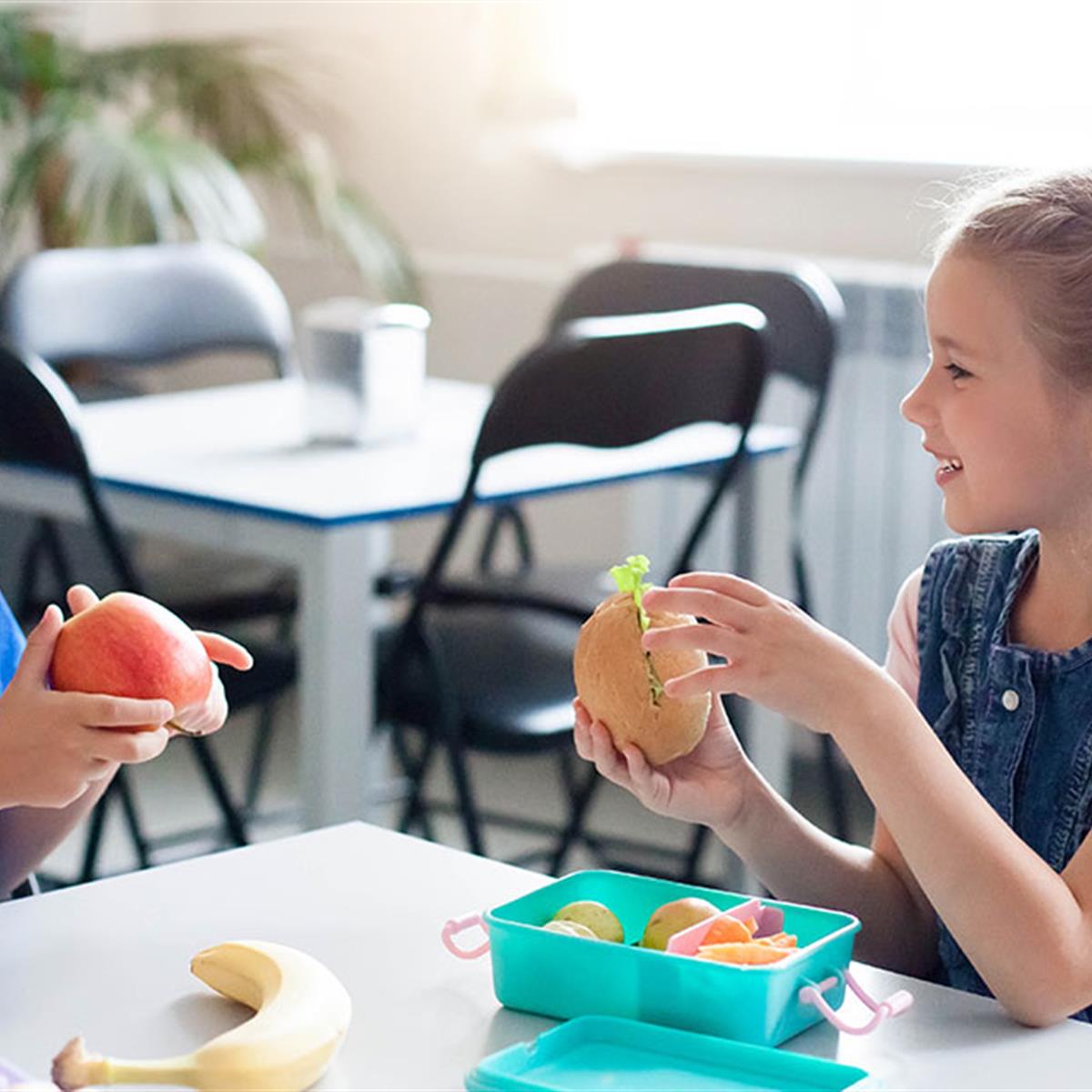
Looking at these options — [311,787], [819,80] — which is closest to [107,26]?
[819,80]

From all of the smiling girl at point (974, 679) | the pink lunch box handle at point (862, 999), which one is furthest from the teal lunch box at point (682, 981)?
the smiling girl at point (974, 679)

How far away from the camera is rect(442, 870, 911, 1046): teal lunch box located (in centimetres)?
101

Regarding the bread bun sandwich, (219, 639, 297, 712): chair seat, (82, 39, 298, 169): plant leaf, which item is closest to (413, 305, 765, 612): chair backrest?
(219, 639, 297, 712): chair seat

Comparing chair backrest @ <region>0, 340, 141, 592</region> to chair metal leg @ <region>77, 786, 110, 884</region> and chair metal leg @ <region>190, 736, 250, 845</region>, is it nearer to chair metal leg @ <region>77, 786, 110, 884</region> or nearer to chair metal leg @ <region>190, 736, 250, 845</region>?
chair metal leg @ <region>190, 736, 250, 845</region>

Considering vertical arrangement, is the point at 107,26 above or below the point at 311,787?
above

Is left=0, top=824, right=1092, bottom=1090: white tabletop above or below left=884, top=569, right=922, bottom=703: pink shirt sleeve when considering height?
below

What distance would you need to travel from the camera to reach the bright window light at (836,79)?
345 cm

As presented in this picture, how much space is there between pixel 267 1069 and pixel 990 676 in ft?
2.24

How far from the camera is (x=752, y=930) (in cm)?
109

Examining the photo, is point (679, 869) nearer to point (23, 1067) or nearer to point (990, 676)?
point (990, 676)

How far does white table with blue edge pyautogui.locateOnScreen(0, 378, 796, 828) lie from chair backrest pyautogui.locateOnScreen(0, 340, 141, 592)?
0.06m

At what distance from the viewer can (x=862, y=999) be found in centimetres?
105

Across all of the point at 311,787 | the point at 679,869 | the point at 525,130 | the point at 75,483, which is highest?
the point at 525,130

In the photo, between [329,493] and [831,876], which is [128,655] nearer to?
[831,876]
